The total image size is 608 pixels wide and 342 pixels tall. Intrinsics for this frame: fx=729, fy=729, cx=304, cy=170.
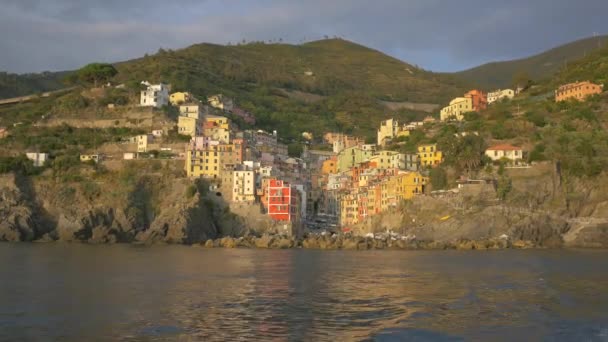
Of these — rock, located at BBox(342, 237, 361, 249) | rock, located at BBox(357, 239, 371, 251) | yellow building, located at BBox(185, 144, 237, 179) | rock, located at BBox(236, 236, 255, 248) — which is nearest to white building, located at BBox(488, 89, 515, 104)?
yellow building, located at BBox(185, 144, 237, 179)

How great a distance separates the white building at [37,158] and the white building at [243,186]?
18942mm

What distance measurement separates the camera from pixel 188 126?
254 feet

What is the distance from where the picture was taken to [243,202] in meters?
66.2

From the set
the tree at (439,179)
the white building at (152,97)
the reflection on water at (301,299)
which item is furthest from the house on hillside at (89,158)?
the tree at (439,179)

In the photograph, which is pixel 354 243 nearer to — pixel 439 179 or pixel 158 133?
pixel 439 179

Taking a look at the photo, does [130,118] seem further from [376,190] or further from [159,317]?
[159,317]

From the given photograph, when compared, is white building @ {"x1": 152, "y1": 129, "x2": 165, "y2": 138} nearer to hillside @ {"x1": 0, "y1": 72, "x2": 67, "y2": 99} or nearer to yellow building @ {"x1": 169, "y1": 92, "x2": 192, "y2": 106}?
yellow building @ {"x1": 169, "y1": 92, "x2": 192, "y2": 106}

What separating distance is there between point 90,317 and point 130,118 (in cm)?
6226

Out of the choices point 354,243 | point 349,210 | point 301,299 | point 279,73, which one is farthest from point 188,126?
point 279,73

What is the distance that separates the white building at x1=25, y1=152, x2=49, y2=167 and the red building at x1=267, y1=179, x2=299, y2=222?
2238cm

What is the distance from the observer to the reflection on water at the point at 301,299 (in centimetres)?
1853

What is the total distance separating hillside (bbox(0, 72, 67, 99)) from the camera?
425 feet

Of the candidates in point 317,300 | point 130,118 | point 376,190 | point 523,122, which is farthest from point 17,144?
point 317,300

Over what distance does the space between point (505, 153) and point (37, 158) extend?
4435 cm
